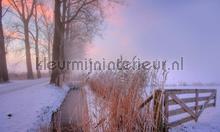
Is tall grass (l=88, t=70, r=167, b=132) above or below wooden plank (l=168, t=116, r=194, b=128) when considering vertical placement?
above

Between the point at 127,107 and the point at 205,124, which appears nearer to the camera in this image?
the point at 127,107

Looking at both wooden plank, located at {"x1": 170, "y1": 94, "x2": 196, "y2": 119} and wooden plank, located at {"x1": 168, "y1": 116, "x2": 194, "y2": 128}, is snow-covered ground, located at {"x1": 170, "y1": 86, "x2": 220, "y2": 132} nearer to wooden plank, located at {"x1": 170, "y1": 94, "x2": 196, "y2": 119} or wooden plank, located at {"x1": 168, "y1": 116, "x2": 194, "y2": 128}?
wooden plank, located at {"x1": 168, "y1": 116, "x2": 194, "y2": 128}

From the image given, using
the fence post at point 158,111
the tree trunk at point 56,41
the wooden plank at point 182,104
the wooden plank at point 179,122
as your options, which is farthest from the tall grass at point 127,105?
the tree trunk at point 56,41

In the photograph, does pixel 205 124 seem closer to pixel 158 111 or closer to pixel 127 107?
pixel 158 111

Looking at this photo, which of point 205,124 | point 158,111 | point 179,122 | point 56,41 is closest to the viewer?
point 158,111

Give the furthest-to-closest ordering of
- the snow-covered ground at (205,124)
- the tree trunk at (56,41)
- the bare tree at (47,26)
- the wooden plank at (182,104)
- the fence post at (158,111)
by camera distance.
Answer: the bare tree at (47,26)
the tree trunk at (56,41)
the snow-covered ground at (205,124)
the wooden plank at (182,104)
the fence post at (158,111)

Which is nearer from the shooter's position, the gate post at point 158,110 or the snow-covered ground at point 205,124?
the gate post at point 158,110

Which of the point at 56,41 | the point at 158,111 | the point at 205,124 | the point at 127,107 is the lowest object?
the point at 205,124

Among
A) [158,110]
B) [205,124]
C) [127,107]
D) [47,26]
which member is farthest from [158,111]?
[47,26]

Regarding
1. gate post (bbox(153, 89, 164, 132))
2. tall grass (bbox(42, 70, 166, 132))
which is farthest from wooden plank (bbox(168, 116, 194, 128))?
tall grass (bbox(42, 70, 166, 132))

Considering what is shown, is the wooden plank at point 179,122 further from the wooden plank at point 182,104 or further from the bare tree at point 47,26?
the bare tree at point 47,26

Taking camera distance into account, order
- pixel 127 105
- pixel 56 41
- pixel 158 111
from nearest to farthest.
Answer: pixel 127 105 → pixel 158 111 → pixel 56 41

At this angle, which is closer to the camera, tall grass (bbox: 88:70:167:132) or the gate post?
tall grass (bbox: 88:70:167:132)

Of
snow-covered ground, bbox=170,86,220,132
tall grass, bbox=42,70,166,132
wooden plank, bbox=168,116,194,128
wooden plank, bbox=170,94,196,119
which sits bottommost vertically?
snow-covered ground, bbox=170,86,220,132
